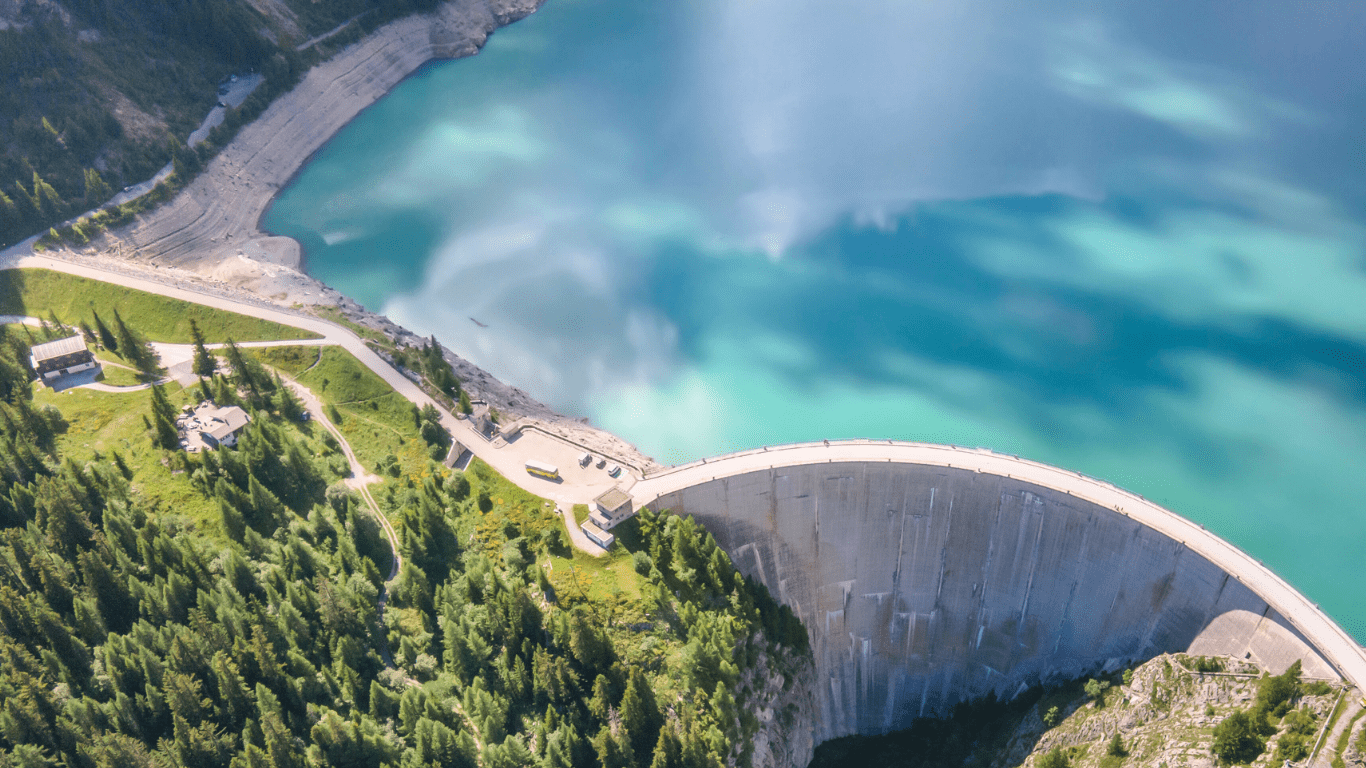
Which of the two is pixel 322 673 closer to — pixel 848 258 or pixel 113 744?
pixel 113 744

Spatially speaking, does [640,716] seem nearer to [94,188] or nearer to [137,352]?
[137,352]

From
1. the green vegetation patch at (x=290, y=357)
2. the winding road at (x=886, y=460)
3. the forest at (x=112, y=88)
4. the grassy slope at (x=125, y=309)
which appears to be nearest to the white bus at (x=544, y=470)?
the winding road at (x=886, y=460)

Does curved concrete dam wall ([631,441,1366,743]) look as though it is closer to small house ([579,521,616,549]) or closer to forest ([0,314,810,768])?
small house ([579,521,616,549])

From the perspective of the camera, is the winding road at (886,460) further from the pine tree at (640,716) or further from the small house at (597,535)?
the pine tree at (640,716)

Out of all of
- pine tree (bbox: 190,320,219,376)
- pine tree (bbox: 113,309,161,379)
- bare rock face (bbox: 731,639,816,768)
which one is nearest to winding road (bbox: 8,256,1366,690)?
pine tree (bbox: 190,320,219,376)

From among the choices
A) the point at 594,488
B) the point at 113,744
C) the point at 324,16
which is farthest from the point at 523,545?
the point at 324,16

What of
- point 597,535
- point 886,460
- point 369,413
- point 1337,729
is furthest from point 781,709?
point 369,413
